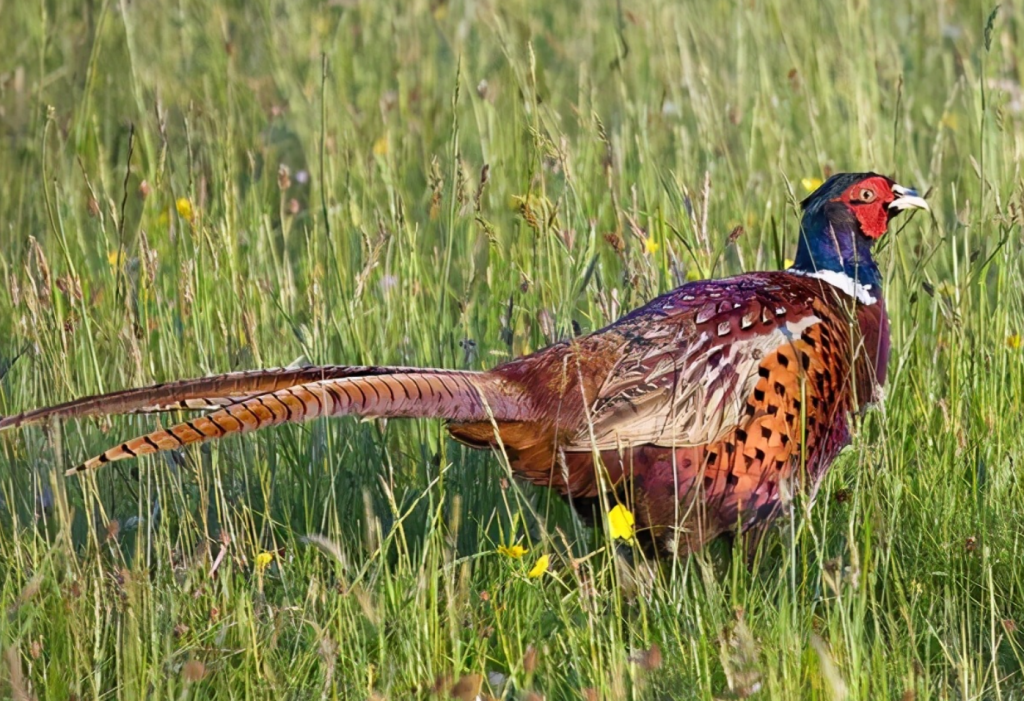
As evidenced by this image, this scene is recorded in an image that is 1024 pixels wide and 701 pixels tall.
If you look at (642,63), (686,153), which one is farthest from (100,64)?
(686,153)

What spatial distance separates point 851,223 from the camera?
3283 mm

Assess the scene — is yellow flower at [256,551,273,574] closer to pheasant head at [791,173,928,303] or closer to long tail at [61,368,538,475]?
long tail at [61,368,538,475]

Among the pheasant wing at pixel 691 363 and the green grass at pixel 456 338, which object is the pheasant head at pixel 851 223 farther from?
the pheasant wing at pixel 691 363

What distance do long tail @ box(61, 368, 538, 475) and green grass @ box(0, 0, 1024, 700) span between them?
0.17 metres

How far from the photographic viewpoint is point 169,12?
5.88 metres

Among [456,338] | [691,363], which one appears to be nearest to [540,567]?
[691,363]

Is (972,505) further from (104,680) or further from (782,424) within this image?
(104,680)

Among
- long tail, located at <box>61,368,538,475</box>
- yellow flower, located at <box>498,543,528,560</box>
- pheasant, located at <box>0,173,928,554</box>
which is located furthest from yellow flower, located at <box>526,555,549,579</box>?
long tail, located at <box>61,368,538,475</box>

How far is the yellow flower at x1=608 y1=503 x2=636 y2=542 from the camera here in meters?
2.67

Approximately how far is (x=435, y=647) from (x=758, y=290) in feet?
3.76

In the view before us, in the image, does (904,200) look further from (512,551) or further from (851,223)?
(512,551)

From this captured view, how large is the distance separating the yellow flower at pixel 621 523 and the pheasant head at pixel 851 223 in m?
0.92

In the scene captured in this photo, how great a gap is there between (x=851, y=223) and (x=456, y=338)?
1064 millimetres

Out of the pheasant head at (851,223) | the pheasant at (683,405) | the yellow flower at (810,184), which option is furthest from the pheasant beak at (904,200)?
the yellow flower at (810,184)
